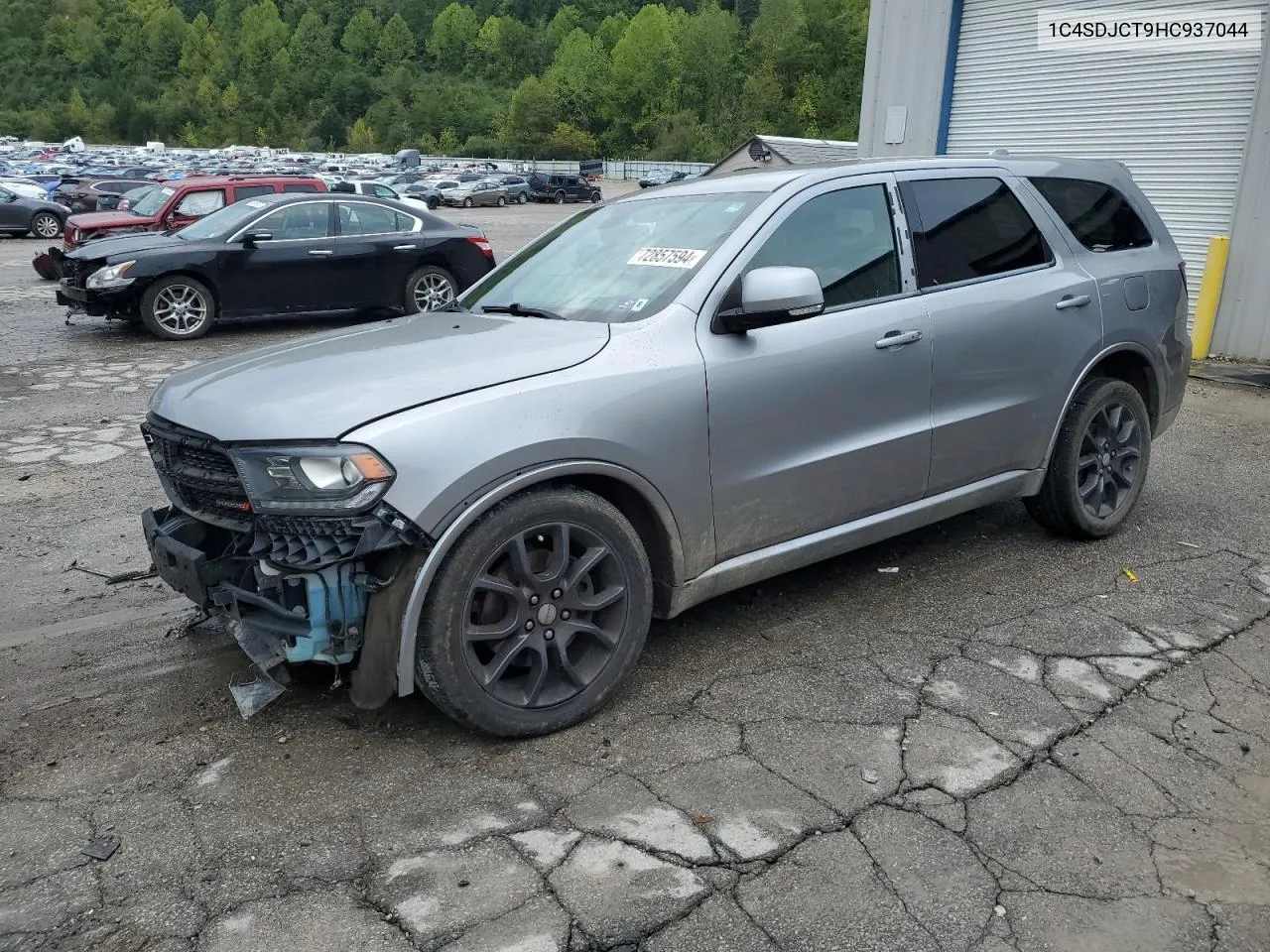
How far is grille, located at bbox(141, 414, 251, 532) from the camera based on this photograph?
10.3 feet

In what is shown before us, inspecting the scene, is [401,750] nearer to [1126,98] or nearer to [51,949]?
[51,949]

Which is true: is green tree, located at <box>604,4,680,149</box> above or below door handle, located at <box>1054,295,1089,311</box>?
above

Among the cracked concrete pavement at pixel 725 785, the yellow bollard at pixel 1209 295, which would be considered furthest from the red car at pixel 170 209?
the yellow bollard at pixel 1209 295

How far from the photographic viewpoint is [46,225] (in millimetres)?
24672

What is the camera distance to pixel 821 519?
12.8 ft

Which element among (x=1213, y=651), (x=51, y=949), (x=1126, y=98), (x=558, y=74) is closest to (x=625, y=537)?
(x=51, y=949)

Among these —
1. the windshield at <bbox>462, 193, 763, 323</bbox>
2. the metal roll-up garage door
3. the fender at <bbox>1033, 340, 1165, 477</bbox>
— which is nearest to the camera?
the windshield at <bbox>462, 193, 763, 323</bbox>

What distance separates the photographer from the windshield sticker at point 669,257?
12.3 feet

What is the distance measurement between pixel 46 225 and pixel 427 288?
17239 mm

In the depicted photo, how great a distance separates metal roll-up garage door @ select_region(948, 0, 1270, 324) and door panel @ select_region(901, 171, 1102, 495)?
5.49 metres

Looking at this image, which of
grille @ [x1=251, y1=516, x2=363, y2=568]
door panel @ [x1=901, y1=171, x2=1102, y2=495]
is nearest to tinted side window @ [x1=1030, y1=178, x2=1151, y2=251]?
door panel @ [x1=901, y1=171, x2=1102, y2=495]

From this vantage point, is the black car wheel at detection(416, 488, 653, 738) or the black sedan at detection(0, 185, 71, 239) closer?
the black car wheel at detection(416, 488, 653, 738)

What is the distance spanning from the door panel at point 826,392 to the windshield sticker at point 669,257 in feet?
0.59

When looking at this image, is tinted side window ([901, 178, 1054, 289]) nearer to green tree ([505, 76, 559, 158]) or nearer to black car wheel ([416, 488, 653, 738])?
black car wheel ([416, 488, 653, 738])
